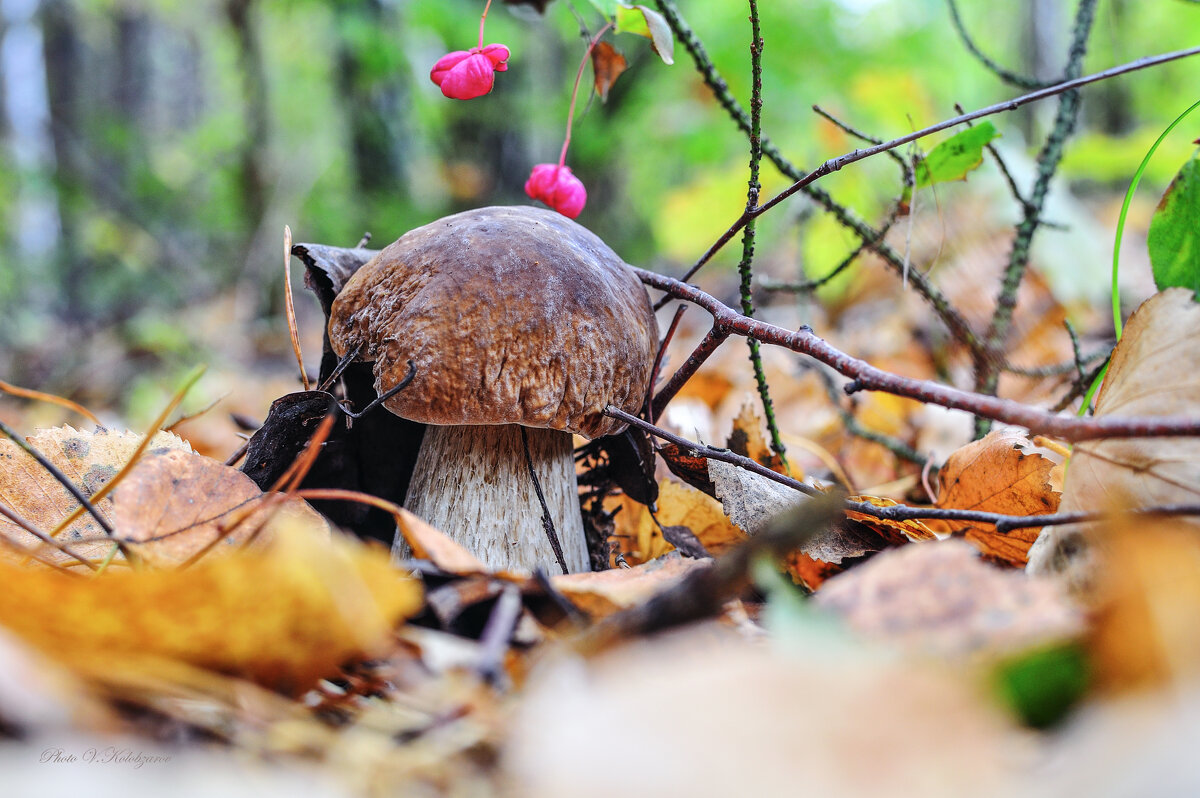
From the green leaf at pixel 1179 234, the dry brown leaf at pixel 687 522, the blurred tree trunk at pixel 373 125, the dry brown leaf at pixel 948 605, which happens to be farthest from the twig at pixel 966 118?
the blurred tree trunk at pixel 373 125

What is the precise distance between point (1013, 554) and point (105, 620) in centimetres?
97

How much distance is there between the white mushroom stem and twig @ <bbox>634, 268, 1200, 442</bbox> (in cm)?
40

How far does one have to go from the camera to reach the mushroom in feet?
3.09

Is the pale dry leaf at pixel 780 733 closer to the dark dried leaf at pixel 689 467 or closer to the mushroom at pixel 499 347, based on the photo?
the mushroom at pixel 499 347

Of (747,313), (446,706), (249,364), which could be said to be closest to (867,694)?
(446,706)

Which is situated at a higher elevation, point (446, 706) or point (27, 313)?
point (27, 313)

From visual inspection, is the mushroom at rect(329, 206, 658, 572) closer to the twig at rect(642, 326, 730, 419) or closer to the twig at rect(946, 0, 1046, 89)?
the twig at rect(642, 326, 730, 419)

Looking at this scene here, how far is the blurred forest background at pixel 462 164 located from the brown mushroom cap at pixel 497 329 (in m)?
0.77

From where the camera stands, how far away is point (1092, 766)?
0.38 m

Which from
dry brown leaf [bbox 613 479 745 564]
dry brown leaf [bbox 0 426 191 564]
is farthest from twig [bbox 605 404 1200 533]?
dry brown leaf [bbox 0 426 191 564]

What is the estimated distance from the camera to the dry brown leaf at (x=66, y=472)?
92 cm

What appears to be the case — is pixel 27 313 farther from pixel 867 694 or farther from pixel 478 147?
pixel 867 694

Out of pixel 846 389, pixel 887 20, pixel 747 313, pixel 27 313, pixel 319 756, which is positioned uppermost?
pixel 887 20

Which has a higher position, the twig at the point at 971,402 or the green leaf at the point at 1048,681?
the twig at the point at 971,402
